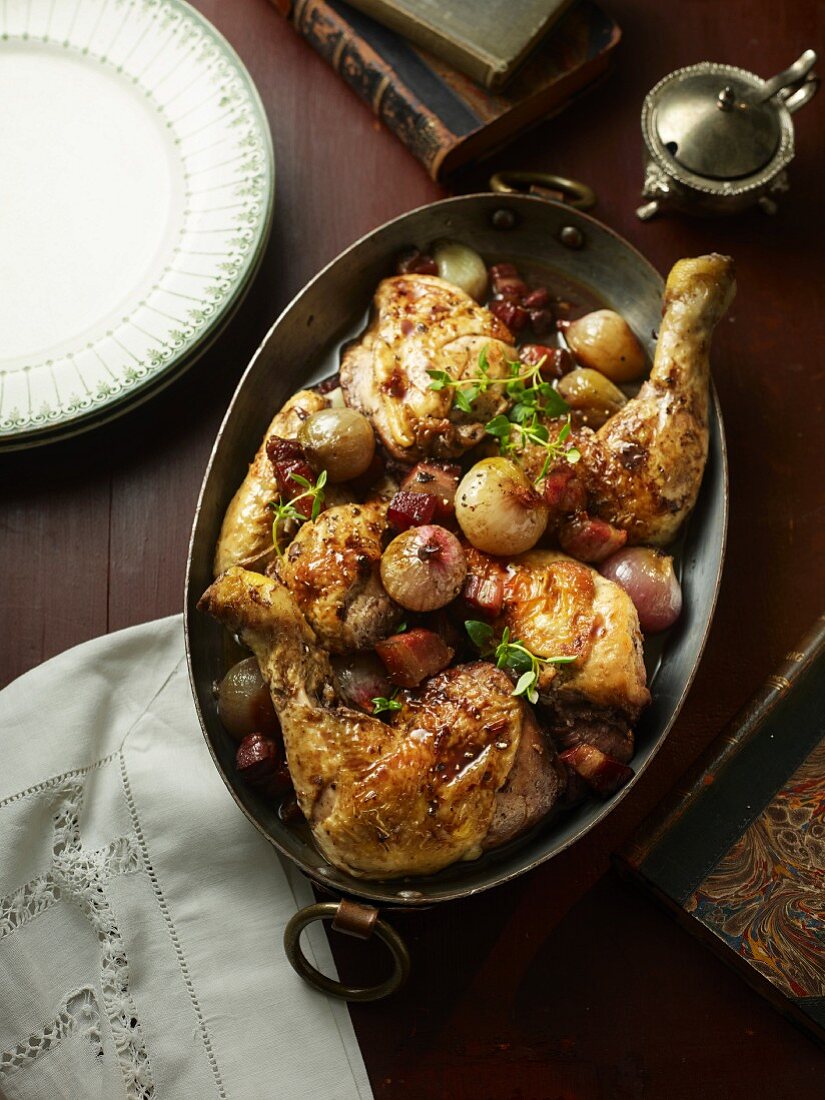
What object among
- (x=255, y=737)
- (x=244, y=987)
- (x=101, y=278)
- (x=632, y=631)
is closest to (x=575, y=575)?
(x=632, y=631)

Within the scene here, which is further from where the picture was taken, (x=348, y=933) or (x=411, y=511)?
(x=411, y=511)

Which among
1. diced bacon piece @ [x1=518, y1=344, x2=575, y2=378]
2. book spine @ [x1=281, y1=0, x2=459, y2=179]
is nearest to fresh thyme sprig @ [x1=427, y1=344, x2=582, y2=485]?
diced bacon piece @ [x1=518, y1=344, x2=575, y2=378]

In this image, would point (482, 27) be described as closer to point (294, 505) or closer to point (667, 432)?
point (667, 432)

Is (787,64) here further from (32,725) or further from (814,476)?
(32,725)

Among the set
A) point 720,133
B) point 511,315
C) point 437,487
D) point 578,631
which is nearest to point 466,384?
point 437,487

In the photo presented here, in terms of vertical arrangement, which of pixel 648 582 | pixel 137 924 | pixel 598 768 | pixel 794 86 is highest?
pixel 794 86

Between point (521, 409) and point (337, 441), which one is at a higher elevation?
point (521, 409)
